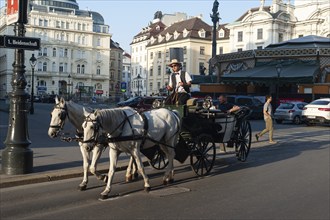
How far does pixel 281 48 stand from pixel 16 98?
37.6 meters

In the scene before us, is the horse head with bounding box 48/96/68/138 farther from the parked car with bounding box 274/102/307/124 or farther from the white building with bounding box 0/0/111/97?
the white building with bounding box 0/0/111/97

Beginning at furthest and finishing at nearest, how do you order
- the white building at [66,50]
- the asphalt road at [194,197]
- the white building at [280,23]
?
the white building at [66,50]
the white building at [280,23]
the asphalt road at [194,197]

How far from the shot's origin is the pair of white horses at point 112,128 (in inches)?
303

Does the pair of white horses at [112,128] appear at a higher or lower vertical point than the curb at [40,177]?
higher

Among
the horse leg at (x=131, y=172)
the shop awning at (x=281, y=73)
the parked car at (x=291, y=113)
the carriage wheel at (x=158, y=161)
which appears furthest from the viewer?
the shop awning at (x=281, y=73)

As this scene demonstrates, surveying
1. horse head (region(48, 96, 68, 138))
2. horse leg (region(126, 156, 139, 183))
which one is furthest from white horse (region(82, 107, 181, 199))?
horse leg (region(126, 156, 139, 183))

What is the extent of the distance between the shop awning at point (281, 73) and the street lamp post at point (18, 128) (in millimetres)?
32881

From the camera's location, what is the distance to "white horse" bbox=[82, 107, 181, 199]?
7734mm

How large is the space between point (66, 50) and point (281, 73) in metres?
86.4

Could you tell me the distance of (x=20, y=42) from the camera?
30.5 feet

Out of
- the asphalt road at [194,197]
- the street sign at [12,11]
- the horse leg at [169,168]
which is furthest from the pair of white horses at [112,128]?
the street sign at [12,11]

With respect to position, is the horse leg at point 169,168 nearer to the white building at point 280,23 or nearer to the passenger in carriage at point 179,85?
the passenger in carriage at point 179,85

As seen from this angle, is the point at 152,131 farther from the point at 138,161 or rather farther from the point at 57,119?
the point at 57,119

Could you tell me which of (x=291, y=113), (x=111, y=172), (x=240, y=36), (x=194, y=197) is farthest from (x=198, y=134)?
(x=240, y=36)
